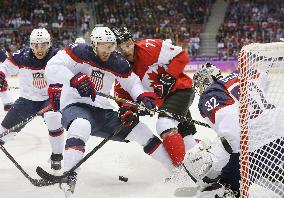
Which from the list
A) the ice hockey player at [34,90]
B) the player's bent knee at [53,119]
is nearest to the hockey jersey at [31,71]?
the ice hockey player at [34,90]

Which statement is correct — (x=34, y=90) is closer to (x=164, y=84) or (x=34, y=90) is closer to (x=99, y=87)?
(x=99, y=87)

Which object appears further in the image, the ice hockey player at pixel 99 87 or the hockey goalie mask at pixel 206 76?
the ice hockey player at pixel 99 87

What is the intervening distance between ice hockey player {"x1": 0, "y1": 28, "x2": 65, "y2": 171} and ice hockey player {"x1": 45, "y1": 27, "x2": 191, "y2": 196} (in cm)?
57

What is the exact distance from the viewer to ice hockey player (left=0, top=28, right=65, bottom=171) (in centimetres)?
368

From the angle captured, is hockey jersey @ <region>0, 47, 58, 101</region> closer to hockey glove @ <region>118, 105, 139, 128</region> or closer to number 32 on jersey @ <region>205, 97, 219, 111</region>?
hockey glove @ <region>118, 105, 139, 128</region>

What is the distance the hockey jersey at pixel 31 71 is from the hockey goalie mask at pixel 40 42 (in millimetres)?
77

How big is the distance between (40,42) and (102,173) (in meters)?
1.12

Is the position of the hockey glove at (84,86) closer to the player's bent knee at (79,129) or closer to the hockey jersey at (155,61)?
the player's bent knee at (79,129)

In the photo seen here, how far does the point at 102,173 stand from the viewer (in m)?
3.63

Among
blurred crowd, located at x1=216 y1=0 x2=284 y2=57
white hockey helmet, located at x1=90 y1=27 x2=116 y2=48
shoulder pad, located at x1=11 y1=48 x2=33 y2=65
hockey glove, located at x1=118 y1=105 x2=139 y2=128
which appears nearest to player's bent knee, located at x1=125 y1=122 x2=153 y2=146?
hockey glove, located at x1=118 y1=105 x2=139 y2=128

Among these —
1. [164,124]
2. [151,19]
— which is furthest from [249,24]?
[164,124]

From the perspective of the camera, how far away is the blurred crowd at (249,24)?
13.1 meters

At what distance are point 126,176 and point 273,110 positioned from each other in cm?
156

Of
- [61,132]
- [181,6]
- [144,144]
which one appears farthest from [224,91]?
[181,6]
